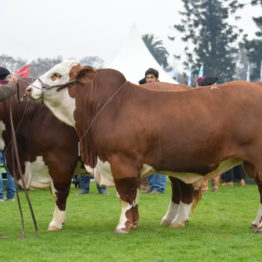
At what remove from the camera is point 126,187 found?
748 cm

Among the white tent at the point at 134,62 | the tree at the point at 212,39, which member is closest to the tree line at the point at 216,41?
the tree at the point at 212,39

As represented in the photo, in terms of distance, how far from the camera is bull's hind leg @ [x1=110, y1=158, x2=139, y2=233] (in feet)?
24.2

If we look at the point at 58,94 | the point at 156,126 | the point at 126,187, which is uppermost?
the point at 58,94

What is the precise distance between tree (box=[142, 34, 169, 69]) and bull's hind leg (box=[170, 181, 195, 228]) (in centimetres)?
7589

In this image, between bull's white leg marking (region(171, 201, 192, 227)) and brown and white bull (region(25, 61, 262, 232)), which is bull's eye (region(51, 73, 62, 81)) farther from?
bull's white leg marking (region(171, 201, 192, 227))

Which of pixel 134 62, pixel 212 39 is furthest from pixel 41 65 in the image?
pixel 134 62

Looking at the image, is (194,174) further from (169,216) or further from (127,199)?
(169,216)

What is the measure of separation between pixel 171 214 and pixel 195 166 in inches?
54.4

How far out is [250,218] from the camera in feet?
29.9

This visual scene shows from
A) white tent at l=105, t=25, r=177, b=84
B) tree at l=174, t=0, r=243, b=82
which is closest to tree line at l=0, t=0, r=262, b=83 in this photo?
tree at l=174, t=0, r=243, b=82

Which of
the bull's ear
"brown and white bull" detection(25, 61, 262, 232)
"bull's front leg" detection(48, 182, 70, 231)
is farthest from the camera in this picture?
"bull's front leg" detection(48, 182, 70, 231)

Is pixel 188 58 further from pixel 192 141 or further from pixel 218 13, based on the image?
pixel 192 141

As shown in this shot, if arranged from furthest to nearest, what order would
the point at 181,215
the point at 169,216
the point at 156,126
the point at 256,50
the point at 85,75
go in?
the point at 256,50
the point at 169,216
the point at 181,215
the point at 85,75
the point at 156,126

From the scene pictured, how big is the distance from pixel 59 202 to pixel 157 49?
77661 mm
